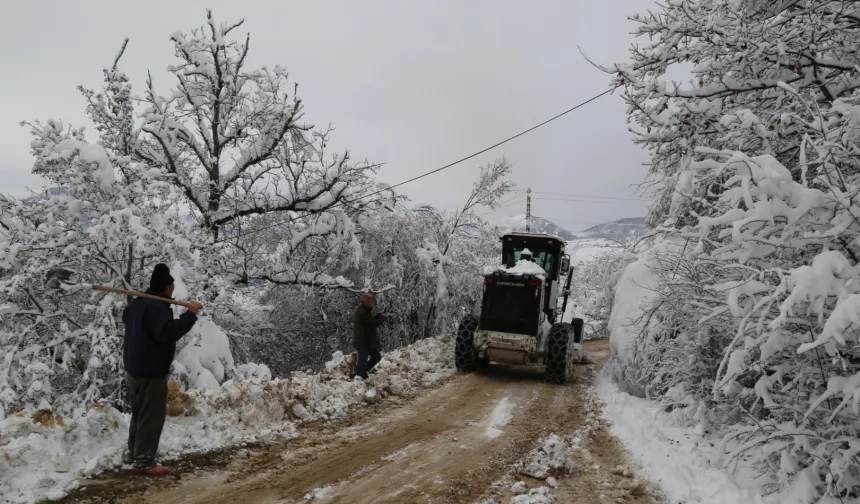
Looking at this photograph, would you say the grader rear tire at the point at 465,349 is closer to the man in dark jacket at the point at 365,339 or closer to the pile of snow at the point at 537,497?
the man in dark jacket at the point at 365,339

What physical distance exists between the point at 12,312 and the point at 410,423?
6303 millimetres

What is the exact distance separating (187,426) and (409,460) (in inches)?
95.4

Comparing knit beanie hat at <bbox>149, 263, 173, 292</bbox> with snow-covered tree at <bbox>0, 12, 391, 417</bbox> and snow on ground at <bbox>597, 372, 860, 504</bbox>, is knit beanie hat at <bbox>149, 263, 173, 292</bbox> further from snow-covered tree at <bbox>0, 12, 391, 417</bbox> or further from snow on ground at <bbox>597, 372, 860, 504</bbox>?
snow on ground at <bbox>597, 372, 860, 504</bbox>

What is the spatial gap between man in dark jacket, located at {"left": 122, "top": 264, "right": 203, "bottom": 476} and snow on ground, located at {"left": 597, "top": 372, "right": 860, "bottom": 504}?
4649mm

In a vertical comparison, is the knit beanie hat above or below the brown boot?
above

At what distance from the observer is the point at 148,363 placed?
4859 millimetres

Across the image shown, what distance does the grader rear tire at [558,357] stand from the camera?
35.7ft

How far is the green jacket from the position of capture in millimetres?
9289

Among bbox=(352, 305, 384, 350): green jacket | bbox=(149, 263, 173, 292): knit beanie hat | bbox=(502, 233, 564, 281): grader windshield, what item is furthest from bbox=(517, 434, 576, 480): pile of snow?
bbox=(502, 233, 564, 281): grader windshield

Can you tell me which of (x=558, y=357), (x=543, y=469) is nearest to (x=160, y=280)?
(x=543, y=469)

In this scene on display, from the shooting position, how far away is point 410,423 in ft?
24.1

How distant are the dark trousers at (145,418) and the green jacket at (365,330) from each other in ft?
14.8

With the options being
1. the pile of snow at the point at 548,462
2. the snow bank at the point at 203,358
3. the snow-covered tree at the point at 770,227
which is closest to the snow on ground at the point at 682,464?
the snow-covered tree at the point at 770,227

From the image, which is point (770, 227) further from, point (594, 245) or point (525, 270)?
point (594, 245)
